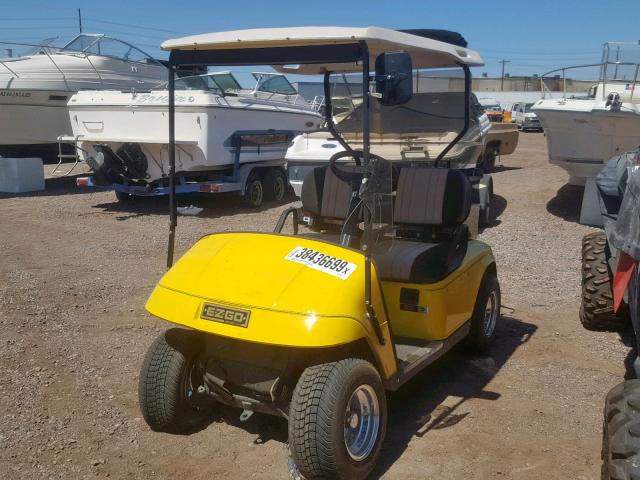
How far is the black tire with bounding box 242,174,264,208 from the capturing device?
10936mm

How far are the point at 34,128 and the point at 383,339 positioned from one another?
1127 centimetres

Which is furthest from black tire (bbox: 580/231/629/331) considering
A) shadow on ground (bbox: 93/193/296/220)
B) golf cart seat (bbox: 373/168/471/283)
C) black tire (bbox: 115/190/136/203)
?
black tire (bbox: 115/190/136/203)

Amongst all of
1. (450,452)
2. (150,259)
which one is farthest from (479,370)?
(150,259)

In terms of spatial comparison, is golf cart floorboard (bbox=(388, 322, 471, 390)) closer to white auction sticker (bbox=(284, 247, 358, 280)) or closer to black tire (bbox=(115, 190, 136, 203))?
white auction sticker (bbox=(284, 247, 358, 280))

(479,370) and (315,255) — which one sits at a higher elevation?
(315,255)

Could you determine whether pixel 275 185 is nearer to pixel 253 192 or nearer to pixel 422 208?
pixel 253 192

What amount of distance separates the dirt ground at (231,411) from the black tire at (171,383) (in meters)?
0.12

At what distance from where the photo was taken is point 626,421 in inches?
97.0

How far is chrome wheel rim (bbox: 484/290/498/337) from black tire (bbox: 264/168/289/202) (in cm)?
695

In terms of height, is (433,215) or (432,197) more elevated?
(432,197)

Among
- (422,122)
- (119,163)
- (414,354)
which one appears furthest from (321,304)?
(119,163)

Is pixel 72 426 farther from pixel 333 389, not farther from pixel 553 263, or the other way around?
pixel 553 263

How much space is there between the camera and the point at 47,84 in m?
12.7

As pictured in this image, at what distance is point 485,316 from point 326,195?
146 centimetres
